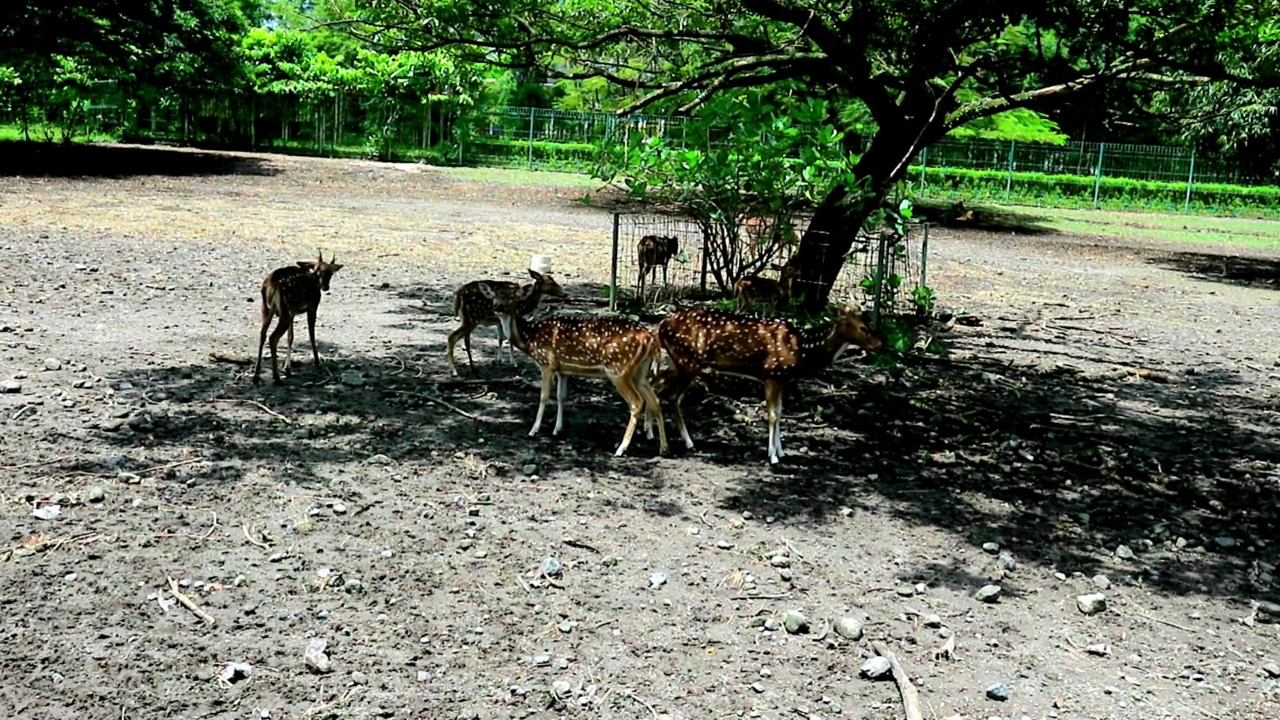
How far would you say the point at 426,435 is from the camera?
7738mm

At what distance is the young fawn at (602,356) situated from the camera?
7539 mm

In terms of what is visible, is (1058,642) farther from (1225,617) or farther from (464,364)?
(464,364)

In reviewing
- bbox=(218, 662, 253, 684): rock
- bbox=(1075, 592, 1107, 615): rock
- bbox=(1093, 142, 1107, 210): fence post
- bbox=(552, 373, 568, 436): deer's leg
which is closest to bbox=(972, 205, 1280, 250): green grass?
bbox=(1093, 142, 1107, 210): fence post

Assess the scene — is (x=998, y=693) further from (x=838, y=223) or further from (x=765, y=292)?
(x=765, y=292)

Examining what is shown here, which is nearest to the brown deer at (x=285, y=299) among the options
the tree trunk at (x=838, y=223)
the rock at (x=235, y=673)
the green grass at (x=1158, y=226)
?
the rock at (x=235, y=673)

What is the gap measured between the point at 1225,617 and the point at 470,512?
3.53 meters

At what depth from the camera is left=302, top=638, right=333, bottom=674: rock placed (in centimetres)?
479

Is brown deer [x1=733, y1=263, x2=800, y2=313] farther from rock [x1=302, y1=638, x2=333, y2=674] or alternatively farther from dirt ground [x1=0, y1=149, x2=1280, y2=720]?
rock [x1=302, y1=638, x2=333, y2=674]

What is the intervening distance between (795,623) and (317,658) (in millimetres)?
1916

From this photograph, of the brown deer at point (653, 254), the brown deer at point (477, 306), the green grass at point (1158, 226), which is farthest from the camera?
the green grass at point (1158, 226)

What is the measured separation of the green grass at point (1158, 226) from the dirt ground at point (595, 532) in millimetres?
15816

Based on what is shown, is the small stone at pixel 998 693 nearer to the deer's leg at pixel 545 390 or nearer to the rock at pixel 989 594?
the rock at pixel 989 594

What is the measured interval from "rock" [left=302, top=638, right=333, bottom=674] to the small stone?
2.47 m

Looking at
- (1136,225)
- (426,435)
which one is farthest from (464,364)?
(1136,225)
